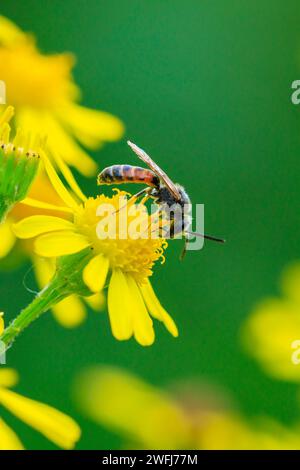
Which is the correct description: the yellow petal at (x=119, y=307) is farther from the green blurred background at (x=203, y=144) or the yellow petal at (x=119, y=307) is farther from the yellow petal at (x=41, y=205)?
the green blurred background at (x=203, y=144)

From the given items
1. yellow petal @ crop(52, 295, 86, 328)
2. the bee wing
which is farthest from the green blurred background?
the bee wing

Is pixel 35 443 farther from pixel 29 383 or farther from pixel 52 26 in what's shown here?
pixel 52 26

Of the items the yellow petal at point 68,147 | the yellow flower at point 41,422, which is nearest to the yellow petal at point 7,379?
the yellow flower at point 41,422

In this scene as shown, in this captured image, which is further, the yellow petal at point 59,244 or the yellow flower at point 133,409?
the yellow flower at point 133,409

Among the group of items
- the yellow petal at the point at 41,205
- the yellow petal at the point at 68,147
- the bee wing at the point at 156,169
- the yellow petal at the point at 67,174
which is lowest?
Answer: the yellow petal at the point at 41,205

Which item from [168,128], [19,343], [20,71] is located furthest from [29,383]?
[168,128]

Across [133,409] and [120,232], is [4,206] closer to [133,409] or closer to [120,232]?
[120,232]

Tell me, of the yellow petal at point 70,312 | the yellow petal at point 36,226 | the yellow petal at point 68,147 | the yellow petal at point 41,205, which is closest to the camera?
the yellow petal at point 36,226
